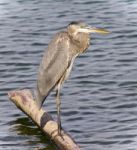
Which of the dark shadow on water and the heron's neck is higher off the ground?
the heron's neck

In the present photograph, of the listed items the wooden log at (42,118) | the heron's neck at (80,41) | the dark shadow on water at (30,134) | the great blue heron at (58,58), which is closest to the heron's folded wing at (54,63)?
the great blue heron at (58,58)

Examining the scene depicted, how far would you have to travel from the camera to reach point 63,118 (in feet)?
41.1

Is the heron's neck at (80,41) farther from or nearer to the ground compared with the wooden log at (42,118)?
farther from the ground

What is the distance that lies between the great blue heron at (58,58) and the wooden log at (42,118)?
206mm

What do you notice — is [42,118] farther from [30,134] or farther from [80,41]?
[80,41]

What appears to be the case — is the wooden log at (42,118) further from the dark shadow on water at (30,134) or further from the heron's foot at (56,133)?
the dark shadow on water at (30,134)

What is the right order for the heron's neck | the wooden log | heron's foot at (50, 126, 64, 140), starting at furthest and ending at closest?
the heron's neck
heron's foot at (50, 126, 64, 140)
the wooden log

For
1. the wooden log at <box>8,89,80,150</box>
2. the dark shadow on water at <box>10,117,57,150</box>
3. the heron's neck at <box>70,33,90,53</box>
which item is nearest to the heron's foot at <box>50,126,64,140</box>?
the wooden log at <box>8,89,80,150</box>

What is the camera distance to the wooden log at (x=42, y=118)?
1041 centimetres

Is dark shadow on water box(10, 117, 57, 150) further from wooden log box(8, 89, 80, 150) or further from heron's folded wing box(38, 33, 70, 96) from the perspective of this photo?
heron's folded wing box(38, 33, 70, 96)

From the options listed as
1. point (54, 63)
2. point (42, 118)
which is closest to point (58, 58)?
point (54, 63)

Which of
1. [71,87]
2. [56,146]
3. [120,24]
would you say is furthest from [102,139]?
[120,24]

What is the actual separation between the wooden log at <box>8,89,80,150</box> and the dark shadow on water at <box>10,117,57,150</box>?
0.30 meters

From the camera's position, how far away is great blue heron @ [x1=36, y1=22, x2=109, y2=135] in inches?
434
